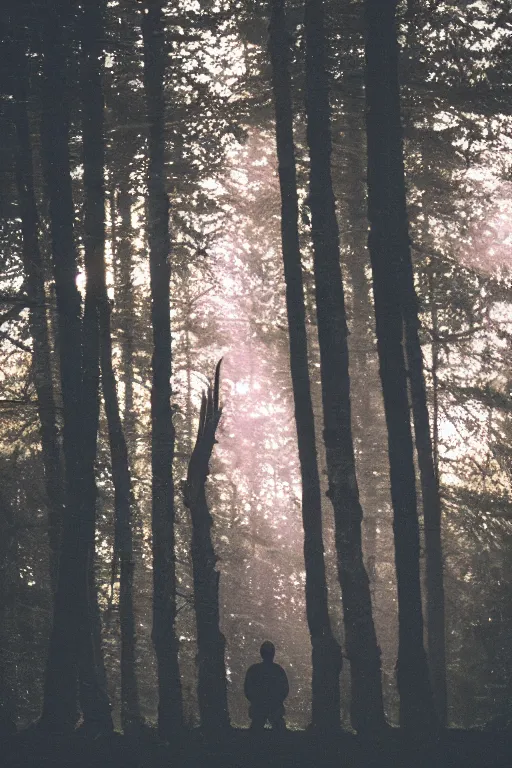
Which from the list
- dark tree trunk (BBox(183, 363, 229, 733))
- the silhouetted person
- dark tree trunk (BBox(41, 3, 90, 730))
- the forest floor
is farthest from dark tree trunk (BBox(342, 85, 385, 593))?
the silhouetted person

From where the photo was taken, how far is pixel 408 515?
12766mm

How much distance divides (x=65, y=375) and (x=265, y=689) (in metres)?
4.96

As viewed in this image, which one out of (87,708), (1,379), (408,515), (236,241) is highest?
(236,241)

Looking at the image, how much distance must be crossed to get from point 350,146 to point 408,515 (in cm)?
830

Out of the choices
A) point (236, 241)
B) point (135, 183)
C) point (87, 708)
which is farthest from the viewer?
point (236, 241)

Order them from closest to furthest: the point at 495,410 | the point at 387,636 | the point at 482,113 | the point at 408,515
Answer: the point at 408,515 → the point at 482,113 → the point at 495,410 → the point at 387,636

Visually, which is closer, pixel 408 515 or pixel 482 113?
pixel 408 515

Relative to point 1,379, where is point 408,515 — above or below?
below

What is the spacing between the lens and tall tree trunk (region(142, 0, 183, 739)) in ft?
49.6

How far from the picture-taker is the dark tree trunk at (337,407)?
531 inches

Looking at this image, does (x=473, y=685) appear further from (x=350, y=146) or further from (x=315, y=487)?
(x=350, y=146)

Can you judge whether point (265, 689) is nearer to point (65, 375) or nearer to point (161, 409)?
point (161, 409)

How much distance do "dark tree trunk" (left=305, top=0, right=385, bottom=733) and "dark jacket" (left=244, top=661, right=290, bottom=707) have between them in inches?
38.3

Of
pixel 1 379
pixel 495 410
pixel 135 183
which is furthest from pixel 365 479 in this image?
pixel 135 183
